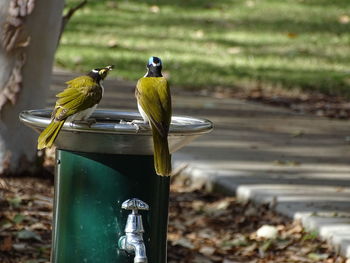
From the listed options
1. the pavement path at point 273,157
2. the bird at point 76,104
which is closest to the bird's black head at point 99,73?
the bird at point 76,104

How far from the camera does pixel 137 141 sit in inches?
147

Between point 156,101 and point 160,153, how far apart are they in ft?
0.77

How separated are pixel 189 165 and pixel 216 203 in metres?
0.61

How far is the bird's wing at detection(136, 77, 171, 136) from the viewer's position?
3.69 meters

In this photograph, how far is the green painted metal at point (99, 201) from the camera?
380cm

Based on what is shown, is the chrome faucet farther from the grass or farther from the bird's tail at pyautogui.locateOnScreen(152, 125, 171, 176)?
the grass

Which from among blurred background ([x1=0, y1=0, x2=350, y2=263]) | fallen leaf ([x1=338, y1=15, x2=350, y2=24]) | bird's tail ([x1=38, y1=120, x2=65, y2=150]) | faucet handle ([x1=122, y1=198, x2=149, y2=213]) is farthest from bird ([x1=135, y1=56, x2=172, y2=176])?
fallen leaf ([x1=338, y1=15, x2=350, y2=24])

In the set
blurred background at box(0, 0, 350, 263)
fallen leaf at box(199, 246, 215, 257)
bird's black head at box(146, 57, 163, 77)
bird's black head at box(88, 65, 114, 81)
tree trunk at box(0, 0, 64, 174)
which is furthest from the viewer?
tree trunk at box(0, 0, 64, 174)

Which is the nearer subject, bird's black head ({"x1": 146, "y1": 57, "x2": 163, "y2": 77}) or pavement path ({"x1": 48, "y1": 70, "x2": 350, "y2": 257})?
bird's black head ({"x1": 146, "y1": 57, "x2": 163, "y2": 77})

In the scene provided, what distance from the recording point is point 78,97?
393 cm

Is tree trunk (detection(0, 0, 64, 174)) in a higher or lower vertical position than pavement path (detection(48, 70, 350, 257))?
higher

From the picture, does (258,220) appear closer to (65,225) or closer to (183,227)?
(183,227)

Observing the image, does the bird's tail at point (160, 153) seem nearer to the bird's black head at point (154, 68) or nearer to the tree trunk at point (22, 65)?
the bird's black head at point (154, 68)

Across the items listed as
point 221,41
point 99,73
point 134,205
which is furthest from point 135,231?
point 221,41
